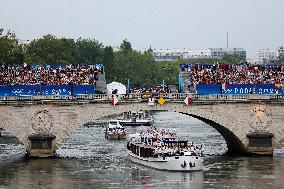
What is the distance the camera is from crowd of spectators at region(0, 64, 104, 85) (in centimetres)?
10456

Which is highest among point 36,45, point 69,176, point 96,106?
point 36,45

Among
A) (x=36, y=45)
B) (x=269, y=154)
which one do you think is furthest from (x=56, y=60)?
(x=269, y=154)

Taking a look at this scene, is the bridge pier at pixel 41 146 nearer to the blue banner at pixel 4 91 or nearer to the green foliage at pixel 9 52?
the blue banner at pixel 4 91

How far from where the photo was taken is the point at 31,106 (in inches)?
3861

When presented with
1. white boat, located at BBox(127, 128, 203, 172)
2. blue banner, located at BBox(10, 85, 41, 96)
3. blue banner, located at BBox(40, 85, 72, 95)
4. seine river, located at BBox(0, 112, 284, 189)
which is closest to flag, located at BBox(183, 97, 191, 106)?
white boat, located at BBox(127, 128, 203, 172)

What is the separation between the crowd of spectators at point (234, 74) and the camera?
350ft

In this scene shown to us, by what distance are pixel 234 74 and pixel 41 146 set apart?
23.1m

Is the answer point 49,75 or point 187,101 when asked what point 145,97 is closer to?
point 187,101

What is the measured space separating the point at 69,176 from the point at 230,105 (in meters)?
20.5

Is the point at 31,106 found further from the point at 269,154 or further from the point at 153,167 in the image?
the point at 269,154

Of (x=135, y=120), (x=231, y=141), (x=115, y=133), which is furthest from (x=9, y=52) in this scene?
(x=231, y=141)

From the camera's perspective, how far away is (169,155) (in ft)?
302

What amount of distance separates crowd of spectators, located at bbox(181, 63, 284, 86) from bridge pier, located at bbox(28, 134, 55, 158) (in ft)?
56.8

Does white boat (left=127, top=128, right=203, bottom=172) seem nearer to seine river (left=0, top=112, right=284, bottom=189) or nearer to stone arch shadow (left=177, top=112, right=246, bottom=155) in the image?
seine river (left=0, top=112, right=284, bottom=189)
